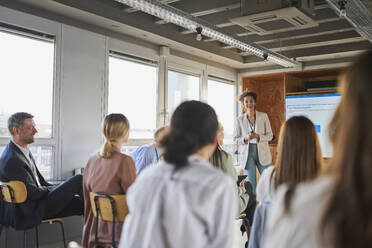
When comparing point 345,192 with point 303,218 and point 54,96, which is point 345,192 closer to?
point 303,218

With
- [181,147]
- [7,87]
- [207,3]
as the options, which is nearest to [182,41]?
[207,3]

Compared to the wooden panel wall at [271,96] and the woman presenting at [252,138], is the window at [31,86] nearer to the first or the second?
the woman presenting at [252,138]

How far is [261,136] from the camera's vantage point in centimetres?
507

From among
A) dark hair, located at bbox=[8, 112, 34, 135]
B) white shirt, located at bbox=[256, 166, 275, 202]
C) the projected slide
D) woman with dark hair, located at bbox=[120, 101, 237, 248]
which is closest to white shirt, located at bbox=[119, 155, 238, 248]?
woman with dark hair, located at bbox=[120, 101, 237, 248]

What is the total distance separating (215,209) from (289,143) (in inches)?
31.3

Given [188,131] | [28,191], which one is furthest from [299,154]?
[28,191]

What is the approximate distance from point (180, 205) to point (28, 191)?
2362mm

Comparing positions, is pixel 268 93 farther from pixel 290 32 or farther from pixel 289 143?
pixel 289 143

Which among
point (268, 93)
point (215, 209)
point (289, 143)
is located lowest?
point (215, 209)

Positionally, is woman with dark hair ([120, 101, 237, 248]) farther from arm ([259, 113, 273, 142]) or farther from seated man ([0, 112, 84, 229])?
arm ([259, 113, 273, 142])

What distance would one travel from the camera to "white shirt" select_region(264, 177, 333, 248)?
694 millimetres

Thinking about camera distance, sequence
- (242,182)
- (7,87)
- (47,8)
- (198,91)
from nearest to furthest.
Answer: (242,182) < (7,87) < (47,8) < (198,91)

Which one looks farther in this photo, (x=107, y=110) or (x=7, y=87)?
(x=107, y=110)

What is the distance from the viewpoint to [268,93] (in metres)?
6.47
